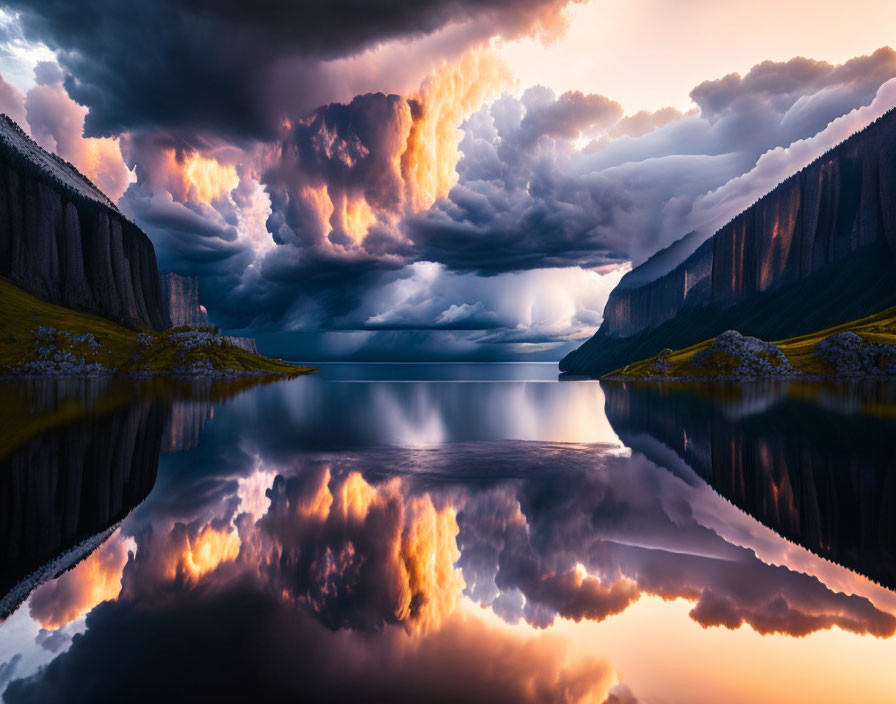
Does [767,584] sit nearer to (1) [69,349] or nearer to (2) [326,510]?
(2) [326,510]

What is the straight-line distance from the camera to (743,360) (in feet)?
530

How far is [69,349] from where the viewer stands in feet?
621

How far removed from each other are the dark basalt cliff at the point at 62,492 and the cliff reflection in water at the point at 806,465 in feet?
95.2

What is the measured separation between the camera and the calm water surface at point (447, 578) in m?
10.7

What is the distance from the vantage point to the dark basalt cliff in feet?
55.5

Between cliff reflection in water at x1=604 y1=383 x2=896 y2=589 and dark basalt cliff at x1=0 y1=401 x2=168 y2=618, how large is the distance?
2903 centimetres

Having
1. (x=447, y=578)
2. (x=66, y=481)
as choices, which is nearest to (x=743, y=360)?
(x=447, y=578)

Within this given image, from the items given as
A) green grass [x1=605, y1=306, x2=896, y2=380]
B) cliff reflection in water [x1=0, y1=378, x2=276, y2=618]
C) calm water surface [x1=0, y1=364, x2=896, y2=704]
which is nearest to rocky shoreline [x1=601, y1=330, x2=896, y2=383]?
green grass [x1=605, y1=306, x2=896, y2=380]

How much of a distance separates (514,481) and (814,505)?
15522 mm

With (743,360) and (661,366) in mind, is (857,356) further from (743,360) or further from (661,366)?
(661,366)

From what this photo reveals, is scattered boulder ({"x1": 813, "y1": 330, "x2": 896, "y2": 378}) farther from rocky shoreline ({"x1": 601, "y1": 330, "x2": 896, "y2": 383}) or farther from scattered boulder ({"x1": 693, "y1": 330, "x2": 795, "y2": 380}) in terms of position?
scattered boulder ({"x1": 693, "y1": 330, "x2": 795, "y2": 380})

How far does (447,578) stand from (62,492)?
2235cm

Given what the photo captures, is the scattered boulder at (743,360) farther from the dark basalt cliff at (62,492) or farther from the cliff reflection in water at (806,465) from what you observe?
the dark basalt cliff at (62,492)

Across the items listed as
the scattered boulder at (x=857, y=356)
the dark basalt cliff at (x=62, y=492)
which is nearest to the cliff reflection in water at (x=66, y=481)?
the dark basalt cliff at (x=62, y=492)
